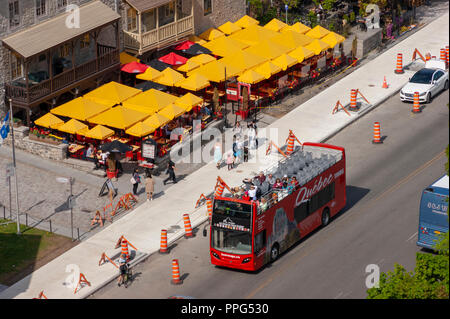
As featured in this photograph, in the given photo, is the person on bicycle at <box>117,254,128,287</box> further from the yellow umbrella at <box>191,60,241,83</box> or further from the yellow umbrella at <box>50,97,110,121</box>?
the yellow umbrella at <box>191,60,241,83</box>

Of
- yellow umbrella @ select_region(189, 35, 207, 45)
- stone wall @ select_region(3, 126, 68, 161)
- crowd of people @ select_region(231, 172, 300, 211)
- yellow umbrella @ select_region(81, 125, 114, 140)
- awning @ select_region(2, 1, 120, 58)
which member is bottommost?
stone wall @ select_region(3, 126, 68, 161)

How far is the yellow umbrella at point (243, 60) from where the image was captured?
66.4m

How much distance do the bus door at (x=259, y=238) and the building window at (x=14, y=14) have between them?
2088 centimetres

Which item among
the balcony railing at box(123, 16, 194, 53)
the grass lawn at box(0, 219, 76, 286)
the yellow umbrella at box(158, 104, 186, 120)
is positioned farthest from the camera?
the balcony railing at box(123, 16, 194, 53)

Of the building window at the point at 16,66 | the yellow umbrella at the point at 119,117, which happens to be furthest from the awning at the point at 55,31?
the yellow umbrella at the point at 119,117

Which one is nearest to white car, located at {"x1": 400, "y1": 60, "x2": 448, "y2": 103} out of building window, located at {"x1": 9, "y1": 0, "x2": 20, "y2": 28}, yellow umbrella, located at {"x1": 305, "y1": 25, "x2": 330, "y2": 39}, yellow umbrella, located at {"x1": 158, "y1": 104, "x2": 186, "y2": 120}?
yellow umbrella, located at {"x1": 305, "y1": 25, "x2": 330, "y2": 39}

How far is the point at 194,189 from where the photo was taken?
54.8m

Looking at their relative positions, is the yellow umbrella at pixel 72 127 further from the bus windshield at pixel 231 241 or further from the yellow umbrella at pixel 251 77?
the bus windshield at pixel 231 241

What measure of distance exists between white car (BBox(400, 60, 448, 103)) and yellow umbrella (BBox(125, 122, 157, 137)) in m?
17.0

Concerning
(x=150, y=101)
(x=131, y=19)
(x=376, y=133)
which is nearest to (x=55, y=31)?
(x=150, y=101)

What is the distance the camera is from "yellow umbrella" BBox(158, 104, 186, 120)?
59.0 metres

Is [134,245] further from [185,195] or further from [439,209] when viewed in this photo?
[439,209]

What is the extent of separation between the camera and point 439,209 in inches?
1763

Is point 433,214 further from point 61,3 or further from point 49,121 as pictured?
point 61,3
